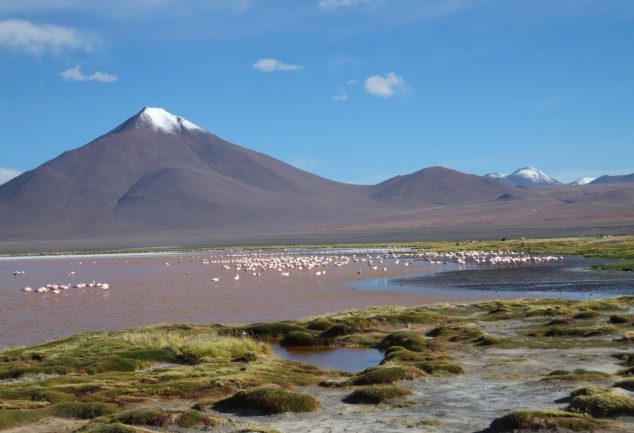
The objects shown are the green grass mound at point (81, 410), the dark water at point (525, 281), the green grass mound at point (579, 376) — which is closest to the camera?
the green grass mound at point (81, 410)

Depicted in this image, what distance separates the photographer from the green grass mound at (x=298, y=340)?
30.4 metres

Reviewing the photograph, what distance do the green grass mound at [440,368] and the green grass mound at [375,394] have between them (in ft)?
9.97

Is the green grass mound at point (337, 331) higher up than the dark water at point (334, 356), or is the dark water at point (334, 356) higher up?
the green grass mound at point (337, 331)

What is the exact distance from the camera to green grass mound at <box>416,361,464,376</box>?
22.5 metres

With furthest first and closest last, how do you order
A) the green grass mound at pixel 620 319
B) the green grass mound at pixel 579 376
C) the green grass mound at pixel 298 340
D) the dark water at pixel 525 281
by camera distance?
1. the dark water at pixel 525 281
2. the green grass mound at pixel 620 319
3. the green grass mound at pixel 298 340
4. the green grass mound at pixel 579 376

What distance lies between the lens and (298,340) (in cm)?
3048

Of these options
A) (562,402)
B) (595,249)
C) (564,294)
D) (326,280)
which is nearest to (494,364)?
(562,402)

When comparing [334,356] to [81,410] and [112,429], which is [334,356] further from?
[112,429]

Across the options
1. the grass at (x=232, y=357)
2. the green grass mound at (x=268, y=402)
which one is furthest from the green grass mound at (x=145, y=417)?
the green grass mound at (x=268, y=402)

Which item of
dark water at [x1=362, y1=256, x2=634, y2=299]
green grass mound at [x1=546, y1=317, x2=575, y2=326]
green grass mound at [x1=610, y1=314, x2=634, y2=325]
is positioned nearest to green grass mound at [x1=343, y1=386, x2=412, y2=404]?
green grass mound at [x1=546, y1=317, x2=575, y2=326]

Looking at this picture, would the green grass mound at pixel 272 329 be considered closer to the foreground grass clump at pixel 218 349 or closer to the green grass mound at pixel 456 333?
the foreground grass clump at pixel 218 349

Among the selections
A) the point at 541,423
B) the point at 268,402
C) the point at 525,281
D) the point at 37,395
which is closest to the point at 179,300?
the point at 525,281

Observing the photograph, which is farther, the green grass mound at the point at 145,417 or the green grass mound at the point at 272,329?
the green grass mound at the point at 272,329

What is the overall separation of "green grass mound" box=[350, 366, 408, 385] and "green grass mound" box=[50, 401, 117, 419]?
6.66 metres
